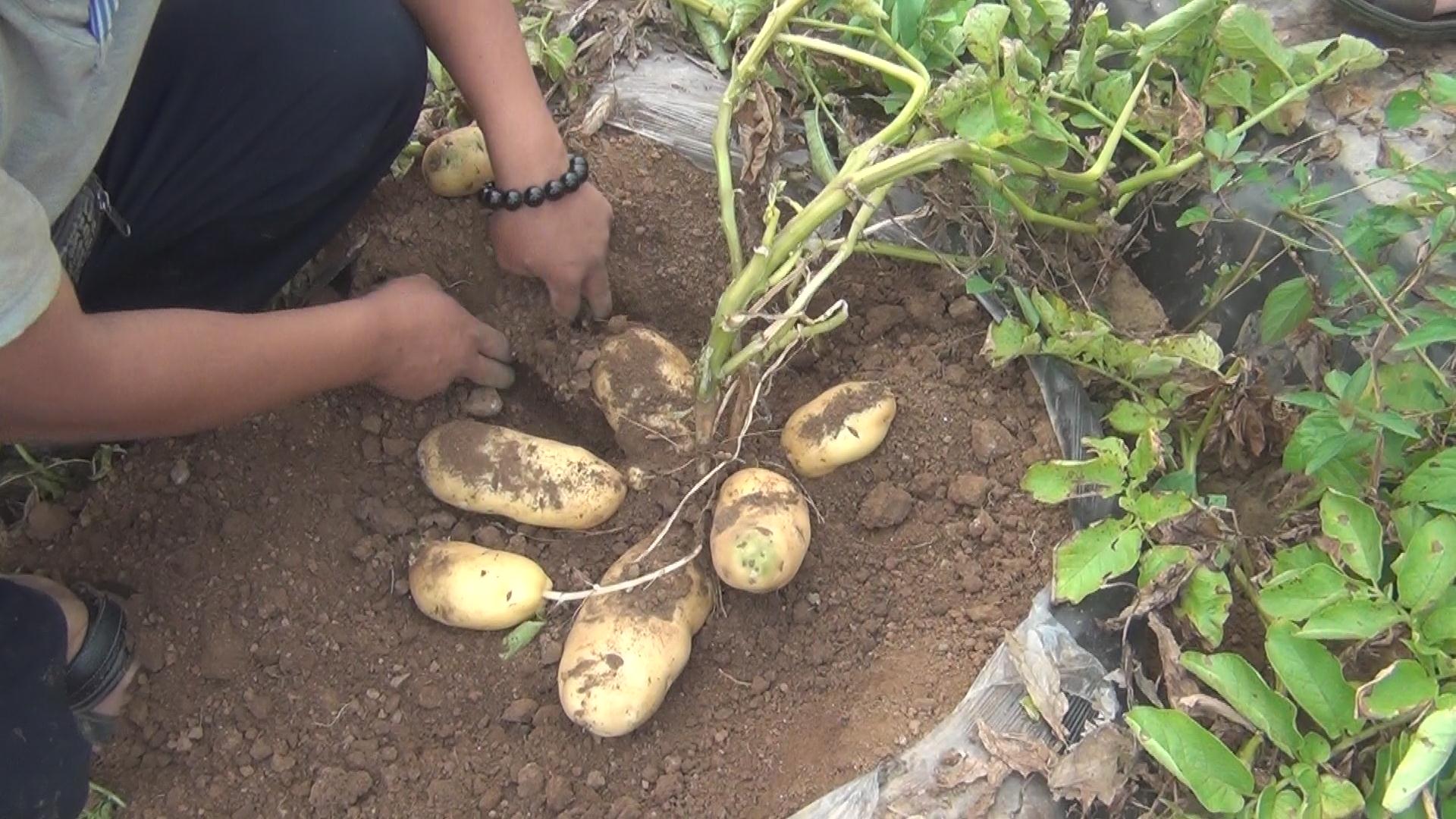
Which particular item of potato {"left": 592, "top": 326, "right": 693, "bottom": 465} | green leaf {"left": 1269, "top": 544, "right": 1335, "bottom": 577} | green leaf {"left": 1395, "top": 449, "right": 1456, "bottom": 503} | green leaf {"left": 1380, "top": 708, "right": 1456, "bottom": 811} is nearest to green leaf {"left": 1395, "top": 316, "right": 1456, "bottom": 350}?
green leaf {"left": 1395, "top": 449, "right": 1456, "bottom": 503}

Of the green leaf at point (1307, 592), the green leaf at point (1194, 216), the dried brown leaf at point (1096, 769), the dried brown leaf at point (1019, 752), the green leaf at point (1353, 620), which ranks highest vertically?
the green leaf at point (1194, 216)

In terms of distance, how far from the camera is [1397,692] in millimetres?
980

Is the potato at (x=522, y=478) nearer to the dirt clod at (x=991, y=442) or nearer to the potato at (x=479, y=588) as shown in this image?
the potato at (x=479, y=588)

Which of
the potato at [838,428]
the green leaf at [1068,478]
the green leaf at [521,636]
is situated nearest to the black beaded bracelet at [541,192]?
the potato at [838,428]

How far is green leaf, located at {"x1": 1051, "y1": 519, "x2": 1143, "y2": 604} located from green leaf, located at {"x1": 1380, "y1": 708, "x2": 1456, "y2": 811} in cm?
29

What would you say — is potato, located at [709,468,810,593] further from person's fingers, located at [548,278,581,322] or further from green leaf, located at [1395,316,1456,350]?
green leaf, located at [1395,316,1456,350]

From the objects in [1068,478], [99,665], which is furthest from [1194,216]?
[99,665]

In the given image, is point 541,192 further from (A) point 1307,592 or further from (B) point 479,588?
(A) point 1307,592

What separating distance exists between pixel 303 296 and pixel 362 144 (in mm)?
272

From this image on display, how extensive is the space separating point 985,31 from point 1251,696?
0.75m

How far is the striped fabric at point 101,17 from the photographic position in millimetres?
940

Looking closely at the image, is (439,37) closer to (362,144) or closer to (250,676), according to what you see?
(362,144)

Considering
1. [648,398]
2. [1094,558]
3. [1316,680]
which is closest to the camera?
[1316,680]

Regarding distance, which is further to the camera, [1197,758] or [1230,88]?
[1230,88]
